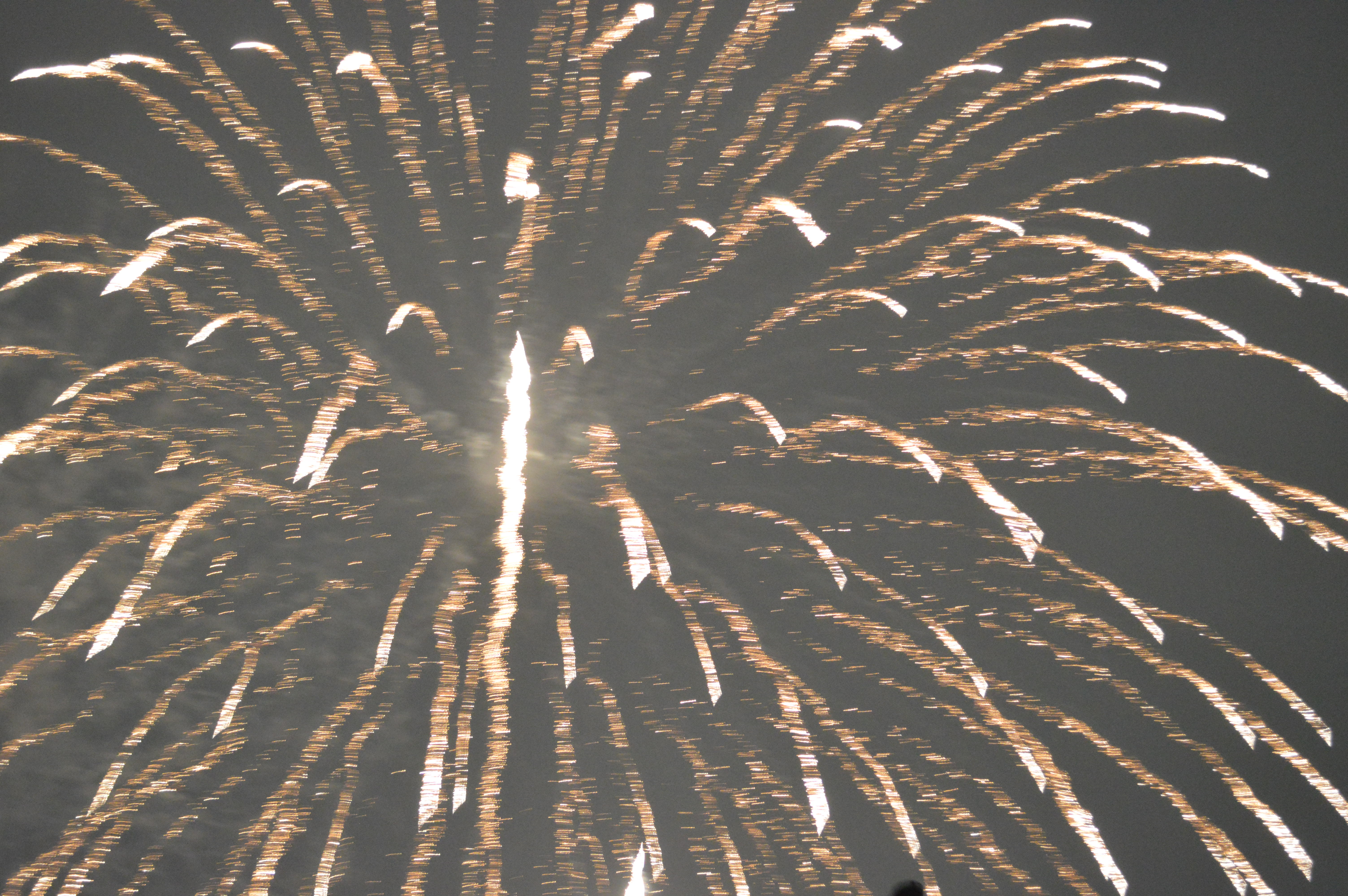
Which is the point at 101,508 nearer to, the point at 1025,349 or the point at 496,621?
the point at 496,621

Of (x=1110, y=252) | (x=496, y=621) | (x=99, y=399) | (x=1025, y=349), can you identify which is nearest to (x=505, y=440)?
(x=496, y=621)

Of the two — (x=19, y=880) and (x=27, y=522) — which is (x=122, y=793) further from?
(x=19, y=880)

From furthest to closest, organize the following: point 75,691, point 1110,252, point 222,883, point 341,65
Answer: point 75,691 < point 222,883 < point 1110,252 < point 341,65

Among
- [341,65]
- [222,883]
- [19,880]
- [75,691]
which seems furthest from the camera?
[19,880]

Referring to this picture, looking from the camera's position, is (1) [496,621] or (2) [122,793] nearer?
(1) [496,621]

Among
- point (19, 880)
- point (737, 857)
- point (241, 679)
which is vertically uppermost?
point (241, 679)

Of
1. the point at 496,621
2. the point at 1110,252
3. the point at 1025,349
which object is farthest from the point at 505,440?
the point at 1110,252

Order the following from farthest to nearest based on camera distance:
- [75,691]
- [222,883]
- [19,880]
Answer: [19,880]
[75,691]
[222,883]

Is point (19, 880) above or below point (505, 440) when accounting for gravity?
below

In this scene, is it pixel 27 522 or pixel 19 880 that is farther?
pixel 19 880
